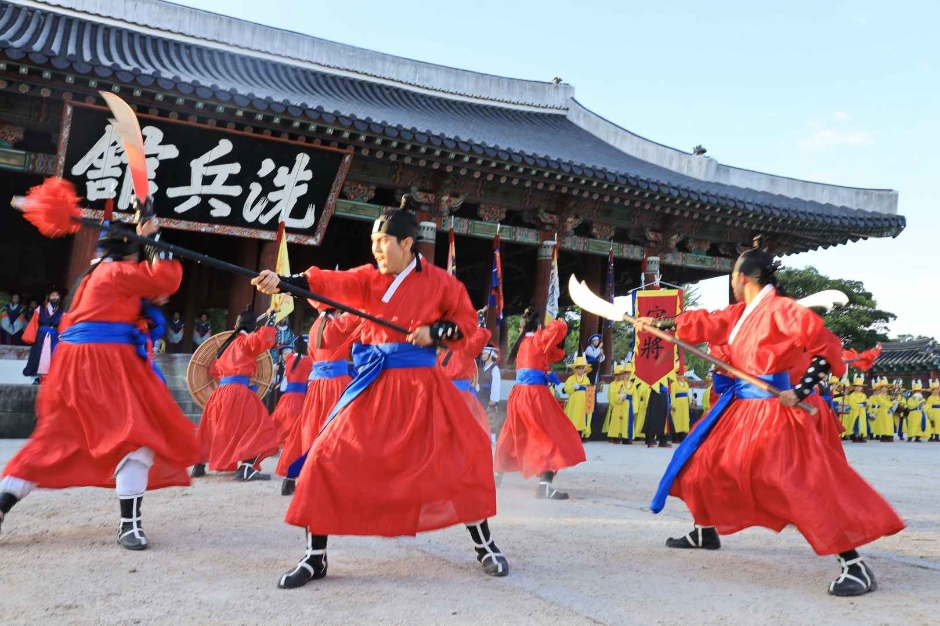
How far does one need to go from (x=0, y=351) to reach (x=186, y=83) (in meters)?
4.05

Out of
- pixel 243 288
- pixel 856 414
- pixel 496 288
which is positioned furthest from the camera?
pixel 856 414

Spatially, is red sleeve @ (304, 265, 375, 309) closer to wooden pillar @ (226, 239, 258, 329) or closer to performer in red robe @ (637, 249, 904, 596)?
performer in red robe @ (637, 249, 904, 596)

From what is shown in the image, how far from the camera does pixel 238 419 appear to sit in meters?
6.66

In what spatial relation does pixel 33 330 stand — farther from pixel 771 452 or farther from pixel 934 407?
pixel 934 407

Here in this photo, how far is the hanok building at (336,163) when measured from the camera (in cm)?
959

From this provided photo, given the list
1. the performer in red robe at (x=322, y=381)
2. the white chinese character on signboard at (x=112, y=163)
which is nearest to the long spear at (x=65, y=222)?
the performer in red robe at (x=322, y=381)

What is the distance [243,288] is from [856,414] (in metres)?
14.2

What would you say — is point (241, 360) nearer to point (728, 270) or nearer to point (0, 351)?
point (0, 351)

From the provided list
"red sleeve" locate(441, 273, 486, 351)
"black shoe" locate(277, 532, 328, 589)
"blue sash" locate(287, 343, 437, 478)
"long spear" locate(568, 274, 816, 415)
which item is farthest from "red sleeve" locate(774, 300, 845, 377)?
"black shoe" locate(277, 532, 328, 589)

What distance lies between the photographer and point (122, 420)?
12.4ft

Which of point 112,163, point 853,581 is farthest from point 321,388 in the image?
point 112,163

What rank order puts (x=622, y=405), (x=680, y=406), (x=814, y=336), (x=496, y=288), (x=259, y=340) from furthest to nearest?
(x=680, y=406) → (x=622, y=405) → (x=496, y=288) → (x=259, y=340) → (x=814, y=336)

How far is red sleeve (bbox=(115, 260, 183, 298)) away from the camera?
12.4ft

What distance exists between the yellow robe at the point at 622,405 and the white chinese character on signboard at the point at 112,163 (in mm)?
8143
